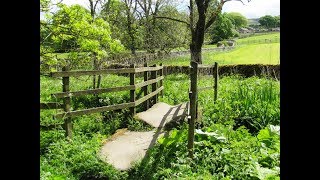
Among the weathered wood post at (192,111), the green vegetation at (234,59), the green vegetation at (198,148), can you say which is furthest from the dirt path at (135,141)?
the green vegetation at (234,59)

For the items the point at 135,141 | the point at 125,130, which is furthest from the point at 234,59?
the point at 135,141

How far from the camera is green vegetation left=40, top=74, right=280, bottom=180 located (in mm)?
5047

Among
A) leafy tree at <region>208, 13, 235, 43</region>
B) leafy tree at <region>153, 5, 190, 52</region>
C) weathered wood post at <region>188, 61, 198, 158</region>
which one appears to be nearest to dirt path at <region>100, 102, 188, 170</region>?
weathered wood post at <region>188, 61, 198, 158</region>

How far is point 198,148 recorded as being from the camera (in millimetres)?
6000

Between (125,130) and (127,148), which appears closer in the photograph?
(127,148)

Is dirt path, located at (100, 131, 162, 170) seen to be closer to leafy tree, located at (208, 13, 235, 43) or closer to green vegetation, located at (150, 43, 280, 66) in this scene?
green vegetation, located at (150, 43, 280, 66)

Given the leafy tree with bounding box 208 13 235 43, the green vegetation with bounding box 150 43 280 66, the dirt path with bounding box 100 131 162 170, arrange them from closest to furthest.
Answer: the dirt path with bounding box 100 131 162 170 < the green vegetation with bounding box 150 43 280 66 < the leafy tree with bounding box 208 13 235 43

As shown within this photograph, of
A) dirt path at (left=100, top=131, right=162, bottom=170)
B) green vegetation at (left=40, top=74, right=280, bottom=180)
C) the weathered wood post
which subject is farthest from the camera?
dirt path at (left=100, top=131, right=162, bottom=170)

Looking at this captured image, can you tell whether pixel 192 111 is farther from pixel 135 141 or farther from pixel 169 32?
pixel 169 32

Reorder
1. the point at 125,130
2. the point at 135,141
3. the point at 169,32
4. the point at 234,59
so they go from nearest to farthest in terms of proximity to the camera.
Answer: the point at 135,141
the point at 125,130
the point at 234,59
the point at 169,32
